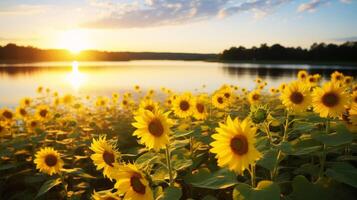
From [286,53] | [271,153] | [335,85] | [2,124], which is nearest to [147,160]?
[271,153]

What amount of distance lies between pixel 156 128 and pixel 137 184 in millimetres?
582

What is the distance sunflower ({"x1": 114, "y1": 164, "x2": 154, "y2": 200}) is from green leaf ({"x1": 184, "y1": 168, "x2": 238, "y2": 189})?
43 centimetres

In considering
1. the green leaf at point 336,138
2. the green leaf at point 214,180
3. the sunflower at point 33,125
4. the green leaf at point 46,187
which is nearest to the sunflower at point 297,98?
the green leaf at point 336,138

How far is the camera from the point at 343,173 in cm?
313

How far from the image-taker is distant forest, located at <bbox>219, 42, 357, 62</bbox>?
88125mm

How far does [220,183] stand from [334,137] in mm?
1301

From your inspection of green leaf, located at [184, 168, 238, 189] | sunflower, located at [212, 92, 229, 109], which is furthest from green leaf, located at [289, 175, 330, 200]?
sunflower, located at [212, 92, 229, 109]

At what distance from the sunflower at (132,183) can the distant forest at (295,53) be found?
313 feet

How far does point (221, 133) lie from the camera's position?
8.75ft

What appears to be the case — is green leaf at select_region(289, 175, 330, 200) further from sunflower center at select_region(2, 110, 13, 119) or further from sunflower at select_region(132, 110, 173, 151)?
sunflower center at select_region(2, 110, 13, 119)

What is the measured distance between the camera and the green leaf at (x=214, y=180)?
268 centimetres

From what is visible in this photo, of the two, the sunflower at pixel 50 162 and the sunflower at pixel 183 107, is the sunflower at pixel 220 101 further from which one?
the sunflower at pixel 50 162

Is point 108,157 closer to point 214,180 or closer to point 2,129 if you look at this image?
point 214,180

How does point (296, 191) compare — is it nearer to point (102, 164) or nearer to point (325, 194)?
point (325, 194)
